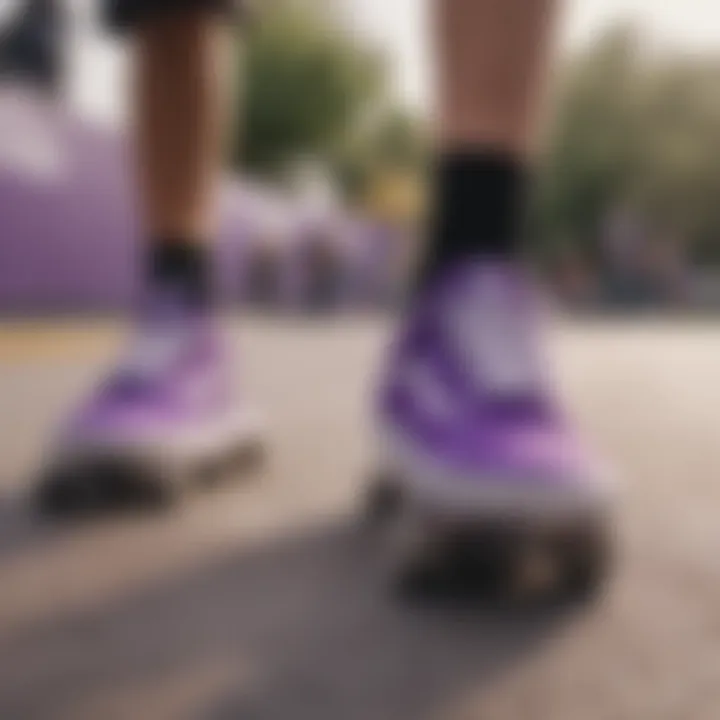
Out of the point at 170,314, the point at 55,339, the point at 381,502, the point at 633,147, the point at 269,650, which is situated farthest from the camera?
the point at 633,147

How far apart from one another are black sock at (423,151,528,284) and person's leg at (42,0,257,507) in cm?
26

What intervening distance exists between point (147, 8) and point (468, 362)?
0.42 metres

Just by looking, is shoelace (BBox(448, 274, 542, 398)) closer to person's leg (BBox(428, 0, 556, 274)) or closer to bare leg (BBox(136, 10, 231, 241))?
person's leg (BBox(428, 0, 556, 274))

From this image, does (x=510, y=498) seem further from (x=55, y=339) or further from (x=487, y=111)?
(x=55, y=339)

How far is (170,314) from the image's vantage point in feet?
2.99

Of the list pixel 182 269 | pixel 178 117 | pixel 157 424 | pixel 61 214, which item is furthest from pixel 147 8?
pixel 61 214

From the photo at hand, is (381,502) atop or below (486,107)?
below

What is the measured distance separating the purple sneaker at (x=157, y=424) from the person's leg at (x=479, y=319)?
18cm

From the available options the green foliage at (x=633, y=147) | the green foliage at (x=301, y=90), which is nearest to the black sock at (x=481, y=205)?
the green foliage at (x=301, y=90)

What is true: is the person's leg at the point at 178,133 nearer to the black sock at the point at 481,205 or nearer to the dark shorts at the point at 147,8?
the dark shorts at the point at 147,8

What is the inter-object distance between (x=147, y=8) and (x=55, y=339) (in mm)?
1958

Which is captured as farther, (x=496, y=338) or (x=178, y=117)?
(x=178, y=117)

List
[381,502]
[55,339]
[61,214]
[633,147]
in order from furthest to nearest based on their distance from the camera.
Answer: [633,147]
[61,214]
[55,339]
[381,502]

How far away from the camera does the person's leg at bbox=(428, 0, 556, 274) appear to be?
0.68m
